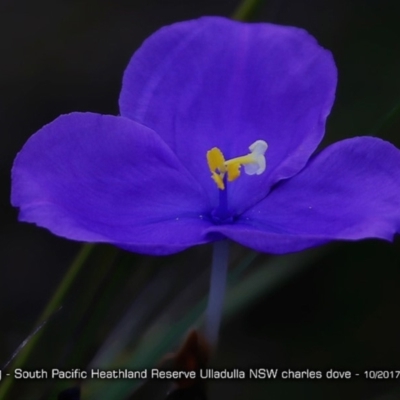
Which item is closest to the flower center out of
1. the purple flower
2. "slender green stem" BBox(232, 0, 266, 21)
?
the purple flower

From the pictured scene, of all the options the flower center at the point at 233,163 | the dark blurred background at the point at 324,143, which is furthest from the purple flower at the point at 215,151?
the dark blurred background at the point at 324,143

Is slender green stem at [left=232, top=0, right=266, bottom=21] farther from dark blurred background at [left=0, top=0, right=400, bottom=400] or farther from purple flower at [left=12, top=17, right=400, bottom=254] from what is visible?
dark blurred background at [left=0, top=0, right=400, bottom=400]

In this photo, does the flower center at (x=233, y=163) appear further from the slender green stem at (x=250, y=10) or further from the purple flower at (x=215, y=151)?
the slender green stem at (x=250, y=10)

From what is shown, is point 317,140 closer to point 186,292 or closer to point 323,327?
point 186,292

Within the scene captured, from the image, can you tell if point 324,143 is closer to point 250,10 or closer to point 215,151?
point 250,10

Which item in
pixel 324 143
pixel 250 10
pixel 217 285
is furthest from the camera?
pixel 324 143

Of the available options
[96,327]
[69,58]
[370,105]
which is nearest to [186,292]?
[96,327]

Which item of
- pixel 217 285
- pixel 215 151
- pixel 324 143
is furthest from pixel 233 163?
pixel 324 143
